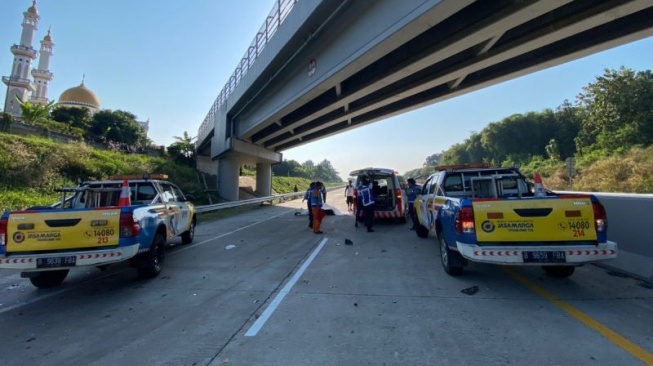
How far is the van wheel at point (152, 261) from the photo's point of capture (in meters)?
6.41

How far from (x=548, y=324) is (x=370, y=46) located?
30.0ft

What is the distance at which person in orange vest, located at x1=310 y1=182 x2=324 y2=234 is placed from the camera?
12352 millimetres

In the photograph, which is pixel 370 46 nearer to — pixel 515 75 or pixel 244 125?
pixel 515 75

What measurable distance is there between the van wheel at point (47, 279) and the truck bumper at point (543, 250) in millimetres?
7187

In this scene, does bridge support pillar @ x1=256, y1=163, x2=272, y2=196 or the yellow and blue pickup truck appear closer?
the yellow and blue pickup truck

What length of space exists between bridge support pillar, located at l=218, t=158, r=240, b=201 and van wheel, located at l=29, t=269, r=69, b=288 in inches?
Result: 929

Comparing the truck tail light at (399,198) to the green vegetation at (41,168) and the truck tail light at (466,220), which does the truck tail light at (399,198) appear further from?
the truck tail light at (466,220)

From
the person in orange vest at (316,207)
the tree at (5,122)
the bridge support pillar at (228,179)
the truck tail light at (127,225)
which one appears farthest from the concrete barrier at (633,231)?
the tree at (5,122)

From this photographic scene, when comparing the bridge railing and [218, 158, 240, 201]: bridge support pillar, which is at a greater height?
the bridge railing

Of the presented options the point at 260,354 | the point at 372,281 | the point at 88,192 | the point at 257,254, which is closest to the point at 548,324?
the point at 372,281

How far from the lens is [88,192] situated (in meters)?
7.72

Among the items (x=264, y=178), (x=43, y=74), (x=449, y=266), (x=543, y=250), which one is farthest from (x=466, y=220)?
(x=43, y=74)

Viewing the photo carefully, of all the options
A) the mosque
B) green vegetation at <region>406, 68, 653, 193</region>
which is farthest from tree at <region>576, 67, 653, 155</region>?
the mosque

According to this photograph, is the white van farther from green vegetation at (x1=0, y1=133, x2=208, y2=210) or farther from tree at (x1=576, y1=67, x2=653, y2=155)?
tree at (x1=576, y1=67, x2=653, y2=155)
